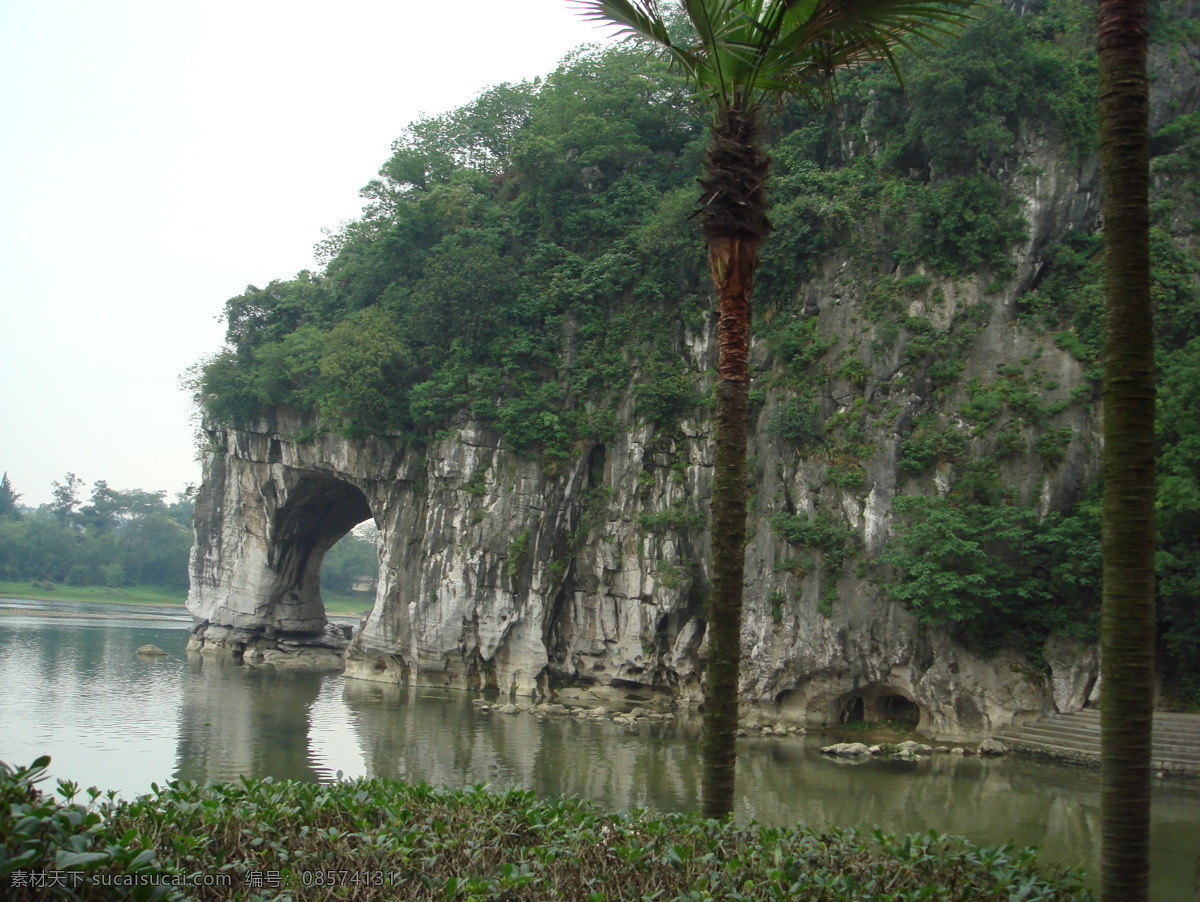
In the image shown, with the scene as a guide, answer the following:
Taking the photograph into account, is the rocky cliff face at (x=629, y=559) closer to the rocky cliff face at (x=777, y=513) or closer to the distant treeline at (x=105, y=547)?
the rocky cliff face at (x=777, y=513)

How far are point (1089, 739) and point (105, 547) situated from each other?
67006 millimetres

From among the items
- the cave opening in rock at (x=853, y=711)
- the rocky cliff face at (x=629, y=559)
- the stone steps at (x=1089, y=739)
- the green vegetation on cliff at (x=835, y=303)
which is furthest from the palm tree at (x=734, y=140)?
the cave opening in rock at (x=853, y=711)

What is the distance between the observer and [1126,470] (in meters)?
4.46

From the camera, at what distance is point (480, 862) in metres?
4.69

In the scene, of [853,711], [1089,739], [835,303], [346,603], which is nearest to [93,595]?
[346,603]

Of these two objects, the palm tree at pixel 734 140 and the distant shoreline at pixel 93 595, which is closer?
the palm tree at pixel 734 140

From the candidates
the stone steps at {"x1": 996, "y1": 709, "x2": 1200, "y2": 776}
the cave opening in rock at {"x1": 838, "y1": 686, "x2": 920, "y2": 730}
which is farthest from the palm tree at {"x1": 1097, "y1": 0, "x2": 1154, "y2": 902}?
the cave opening in rock at {"x1": 838, "y1": 686, "x2": 920, "y2": 730}

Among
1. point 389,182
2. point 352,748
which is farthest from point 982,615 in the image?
point 389,182

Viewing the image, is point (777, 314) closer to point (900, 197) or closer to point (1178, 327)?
point (900, 197)

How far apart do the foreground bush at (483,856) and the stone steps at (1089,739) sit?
12217 mm

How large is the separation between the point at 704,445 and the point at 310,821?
20.3 metres

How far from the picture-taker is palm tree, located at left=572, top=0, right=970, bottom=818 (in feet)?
18.6

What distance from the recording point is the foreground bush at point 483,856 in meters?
4.06

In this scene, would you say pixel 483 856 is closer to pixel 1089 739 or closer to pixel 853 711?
pixel 1089 739
